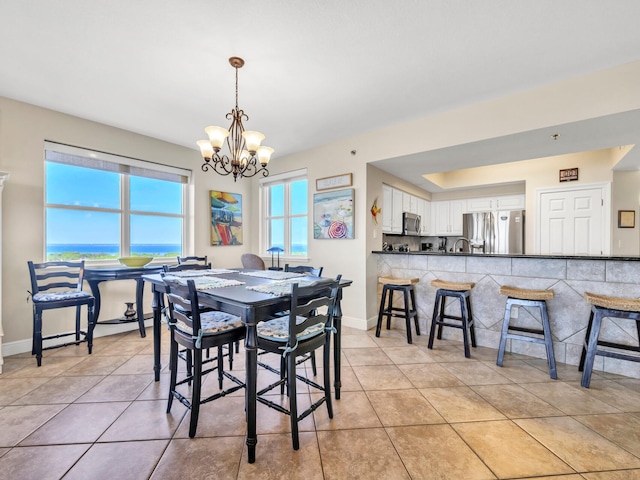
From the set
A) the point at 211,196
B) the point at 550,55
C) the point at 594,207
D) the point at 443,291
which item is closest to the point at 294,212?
the point at 211,196

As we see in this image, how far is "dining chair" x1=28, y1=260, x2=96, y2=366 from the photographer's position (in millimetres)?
2580

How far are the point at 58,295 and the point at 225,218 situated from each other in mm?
2272

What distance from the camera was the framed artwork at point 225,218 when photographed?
4.40m

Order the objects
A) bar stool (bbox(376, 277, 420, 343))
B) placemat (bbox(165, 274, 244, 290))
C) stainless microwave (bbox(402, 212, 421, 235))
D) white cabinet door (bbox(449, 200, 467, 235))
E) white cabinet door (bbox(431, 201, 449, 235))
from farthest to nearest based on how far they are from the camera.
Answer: white cabinet door (bbox(431, 201, 449, 235)), white cabinet door (bbox(449, 200, 467, 235)), stainless microwave (bbox(402, 212, 421, 235)), bar stool (bbox(376, 277, 420, 343)), placemat (bbox(165, 274, 244, 290))

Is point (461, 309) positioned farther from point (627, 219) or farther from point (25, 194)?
point (25, 194)

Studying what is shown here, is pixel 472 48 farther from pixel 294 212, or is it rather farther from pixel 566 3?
pixel 294 212

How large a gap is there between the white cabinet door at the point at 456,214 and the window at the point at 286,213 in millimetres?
3187

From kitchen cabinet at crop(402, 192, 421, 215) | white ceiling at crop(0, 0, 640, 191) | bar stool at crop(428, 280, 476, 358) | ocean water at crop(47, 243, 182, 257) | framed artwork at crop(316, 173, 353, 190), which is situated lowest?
bar stool at crop(428, 280, 476, 358)

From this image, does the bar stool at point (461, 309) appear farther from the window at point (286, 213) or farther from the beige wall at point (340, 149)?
the window at point (286, 213)

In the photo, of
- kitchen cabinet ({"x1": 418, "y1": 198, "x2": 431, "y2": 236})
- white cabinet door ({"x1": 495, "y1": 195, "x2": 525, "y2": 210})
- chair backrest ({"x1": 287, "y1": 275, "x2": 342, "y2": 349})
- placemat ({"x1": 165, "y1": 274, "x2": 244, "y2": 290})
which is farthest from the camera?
kitchen cabinet ({"x1": 418, "y1": 198, "x2": 431, "y2": 236})

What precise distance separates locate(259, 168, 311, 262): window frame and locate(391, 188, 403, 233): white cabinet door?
1351 mm

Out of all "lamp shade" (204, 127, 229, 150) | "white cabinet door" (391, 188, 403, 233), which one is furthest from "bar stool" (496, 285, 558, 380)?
"lamp shade" (204, 127, 229, 150)

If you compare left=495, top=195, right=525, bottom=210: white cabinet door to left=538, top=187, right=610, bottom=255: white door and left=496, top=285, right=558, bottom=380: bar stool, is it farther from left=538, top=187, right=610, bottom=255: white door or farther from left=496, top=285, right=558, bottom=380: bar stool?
left=496, top=285, right=558, bottom=380: bar stool

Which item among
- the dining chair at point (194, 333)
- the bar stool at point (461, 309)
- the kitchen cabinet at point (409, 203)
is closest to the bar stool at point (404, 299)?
the bar stool at point (461, 309)
